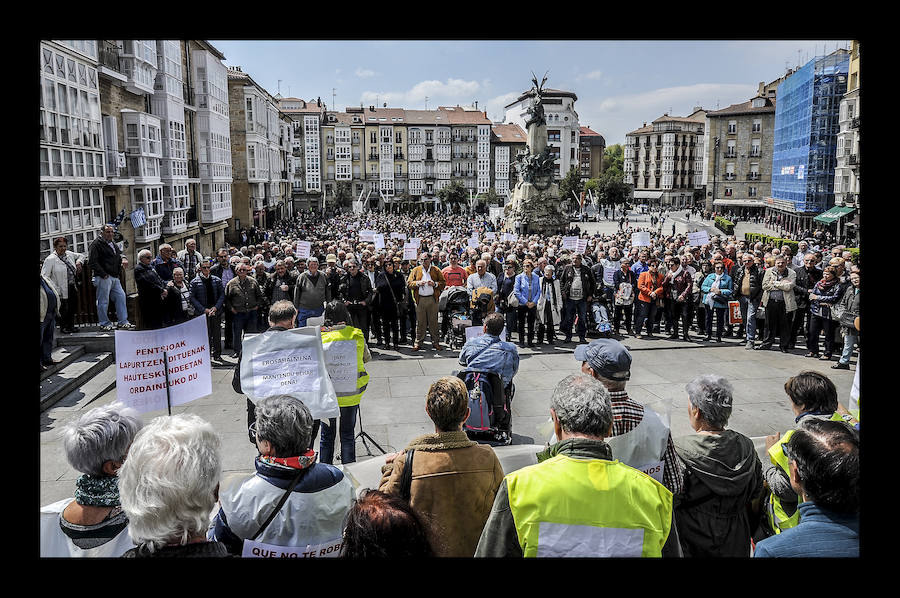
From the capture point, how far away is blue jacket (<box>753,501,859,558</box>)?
2.30 m

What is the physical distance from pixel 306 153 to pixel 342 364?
95.6 meters

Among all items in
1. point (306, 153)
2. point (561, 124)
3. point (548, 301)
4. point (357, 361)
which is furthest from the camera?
point (561, 124)

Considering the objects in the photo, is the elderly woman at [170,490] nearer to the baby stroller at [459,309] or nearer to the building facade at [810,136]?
the baby stroller at [459,309]

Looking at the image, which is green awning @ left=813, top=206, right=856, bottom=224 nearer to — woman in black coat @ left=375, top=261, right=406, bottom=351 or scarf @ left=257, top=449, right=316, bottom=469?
woman in black coat @ left=375, top=261, right=406, bottom=351

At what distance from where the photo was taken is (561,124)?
11056 centimetres

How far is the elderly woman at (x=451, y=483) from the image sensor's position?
3.18 meters

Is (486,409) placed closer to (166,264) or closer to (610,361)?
(610,361)

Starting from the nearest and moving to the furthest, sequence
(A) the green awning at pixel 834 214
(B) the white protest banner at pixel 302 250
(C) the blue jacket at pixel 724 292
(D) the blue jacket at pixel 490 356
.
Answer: (D) the blue jacket at pixel 490 356
(C) the blue jacket at pixel 724 292
(B) the white protest banner at pixel 302 250
(A) the green awning at pixel 834 214

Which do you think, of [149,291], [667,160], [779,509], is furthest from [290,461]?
[667,160]

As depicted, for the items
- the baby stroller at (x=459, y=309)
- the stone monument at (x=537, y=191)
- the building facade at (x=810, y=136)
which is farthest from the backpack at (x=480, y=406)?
the building facade at (x=810, y=136)

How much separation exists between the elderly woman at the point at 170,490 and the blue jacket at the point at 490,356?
3385 mm

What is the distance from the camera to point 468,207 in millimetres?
97938
